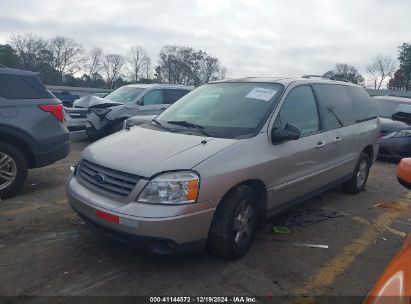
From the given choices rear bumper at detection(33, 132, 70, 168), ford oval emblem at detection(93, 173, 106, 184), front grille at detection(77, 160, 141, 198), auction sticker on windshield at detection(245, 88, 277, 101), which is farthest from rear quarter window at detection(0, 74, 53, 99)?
auction sticker on windshield at detection(245, 88, 277, 101)

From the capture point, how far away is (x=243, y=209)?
3420 mm

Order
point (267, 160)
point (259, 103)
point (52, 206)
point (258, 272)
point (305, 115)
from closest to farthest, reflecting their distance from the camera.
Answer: point (258, 272)
point (267, 160)
point (259, 103)
point (305, 115)
point (52, 206)

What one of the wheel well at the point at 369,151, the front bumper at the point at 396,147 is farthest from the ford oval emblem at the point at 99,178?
the front bumper at the point at 396,147

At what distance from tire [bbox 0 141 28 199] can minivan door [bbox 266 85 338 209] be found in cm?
345

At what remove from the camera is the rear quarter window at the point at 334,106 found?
4.74 metres

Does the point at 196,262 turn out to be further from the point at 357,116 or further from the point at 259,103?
the point at 357,116

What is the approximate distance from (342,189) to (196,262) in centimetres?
354

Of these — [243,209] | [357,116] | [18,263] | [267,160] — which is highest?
[357,116]

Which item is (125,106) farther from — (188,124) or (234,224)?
(234,224)

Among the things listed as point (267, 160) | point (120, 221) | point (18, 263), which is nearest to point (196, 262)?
point (120, 221)

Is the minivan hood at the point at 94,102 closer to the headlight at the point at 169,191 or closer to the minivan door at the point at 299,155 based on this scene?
the minivan door at the point at 299,155

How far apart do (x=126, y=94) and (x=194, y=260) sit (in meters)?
7.94

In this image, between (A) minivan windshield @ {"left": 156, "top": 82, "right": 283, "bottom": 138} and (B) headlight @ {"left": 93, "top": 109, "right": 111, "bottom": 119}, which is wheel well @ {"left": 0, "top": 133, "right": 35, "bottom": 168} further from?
(B) headlight @ {"left": 93, "top": 109, "right": 111, "bottom": 119}

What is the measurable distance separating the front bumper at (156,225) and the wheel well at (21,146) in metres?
2.44
